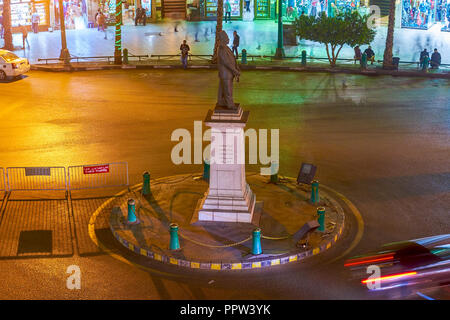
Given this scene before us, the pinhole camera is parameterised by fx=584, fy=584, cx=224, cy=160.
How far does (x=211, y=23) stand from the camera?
45719 millimetres

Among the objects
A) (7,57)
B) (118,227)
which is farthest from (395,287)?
(7,57)

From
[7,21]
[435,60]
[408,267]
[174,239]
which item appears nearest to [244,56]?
[435,60]

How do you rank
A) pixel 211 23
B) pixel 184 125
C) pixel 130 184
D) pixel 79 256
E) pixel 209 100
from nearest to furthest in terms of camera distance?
pixel 79 256 < pixel 130 184 < pixel 184 125 < pixel 209 100 < pixel 211 23

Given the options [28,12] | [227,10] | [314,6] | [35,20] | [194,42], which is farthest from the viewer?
[227,10]

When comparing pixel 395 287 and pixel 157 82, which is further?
pixel 157 82

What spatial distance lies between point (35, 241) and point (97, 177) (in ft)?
13.6

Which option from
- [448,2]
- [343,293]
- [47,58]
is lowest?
[343,293]

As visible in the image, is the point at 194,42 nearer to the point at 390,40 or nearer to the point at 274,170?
the point at 390,40

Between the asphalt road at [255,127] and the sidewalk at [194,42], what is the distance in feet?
19.7

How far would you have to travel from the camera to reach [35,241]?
42.4ft

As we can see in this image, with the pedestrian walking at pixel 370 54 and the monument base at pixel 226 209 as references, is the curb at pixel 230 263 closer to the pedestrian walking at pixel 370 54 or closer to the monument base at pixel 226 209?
the monument base at pixel 226 209

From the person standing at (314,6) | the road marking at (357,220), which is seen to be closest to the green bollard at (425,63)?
the person standing at (314,6)

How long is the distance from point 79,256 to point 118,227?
4.44 feet

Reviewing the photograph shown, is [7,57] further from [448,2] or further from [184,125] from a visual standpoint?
[448,2]
